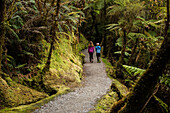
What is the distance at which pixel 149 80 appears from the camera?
1.64 m

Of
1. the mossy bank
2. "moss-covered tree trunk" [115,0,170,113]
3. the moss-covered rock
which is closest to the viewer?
"moss-covered tree trunk" [115,0,170,113]

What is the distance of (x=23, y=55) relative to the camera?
5.46 m

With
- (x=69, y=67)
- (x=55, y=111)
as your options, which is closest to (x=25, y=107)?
(x=55, y=111)

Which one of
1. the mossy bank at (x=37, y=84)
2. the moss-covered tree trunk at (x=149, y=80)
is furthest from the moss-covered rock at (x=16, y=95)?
the moss-covered tree trunk at (x=149, y=80)

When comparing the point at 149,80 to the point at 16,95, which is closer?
the point at 149,80

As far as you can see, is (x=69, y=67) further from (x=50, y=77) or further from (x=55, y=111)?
(x=55, y=111)

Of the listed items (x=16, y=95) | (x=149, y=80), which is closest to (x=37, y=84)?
(x=16, y=95)

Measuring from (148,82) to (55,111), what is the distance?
3.03 metres

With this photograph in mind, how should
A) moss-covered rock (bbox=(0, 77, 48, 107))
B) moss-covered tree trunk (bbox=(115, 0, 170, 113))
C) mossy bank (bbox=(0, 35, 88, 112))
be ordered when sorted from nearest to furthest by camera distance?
moss-covered tree trunk (bbox=(115, 0, 170, 113)) → moss-covered rock (bbox=(0, 77, 48, 107)) → mossy bank (bbox=(0, 35, 88, 112))

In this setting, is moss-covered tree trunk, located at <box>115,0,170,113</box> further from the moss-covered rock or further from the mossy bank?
the moss-covered rock

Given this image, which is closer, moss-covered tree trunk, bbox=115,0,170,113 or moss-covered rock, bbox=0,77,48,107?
moss-covered tree trunk, bbox=115,0,170,113

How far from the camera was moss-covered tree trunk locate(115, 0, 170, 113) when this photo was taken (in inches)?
58.4

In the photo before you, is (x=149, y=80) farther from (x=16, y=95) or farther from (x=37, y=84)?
(x=37, y=84)

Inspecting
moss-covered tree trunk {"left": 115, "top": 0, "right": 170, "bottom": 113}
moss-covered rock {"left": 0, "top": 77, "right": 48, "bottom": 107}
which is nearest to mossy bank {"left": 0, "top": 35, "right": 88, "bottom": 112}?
moss-covered rock {"left": 0, "top": 77, "right": 48, "bottom": 107}
